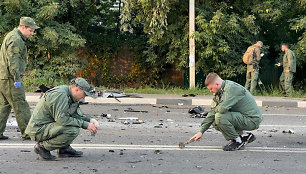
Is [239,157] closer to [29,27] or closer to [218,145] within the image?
[218,145]

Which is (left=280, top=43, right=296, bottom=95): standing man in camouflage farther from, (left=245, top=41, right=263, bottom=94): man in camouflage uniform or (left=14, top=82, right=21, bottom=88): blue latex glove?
(left=14, top=82, right=21, bottom=88): blue latex glove

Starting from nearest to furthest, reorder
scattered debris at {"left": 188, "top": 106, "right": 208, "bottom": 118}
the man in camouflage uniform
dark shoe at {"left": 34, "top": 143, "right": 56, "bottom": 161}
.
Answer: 1. dark shoe at {"left": 34, "top": 143, "right": 56, "bottom": 161}
2. scattered debris at {"left": 188, "top": 106, "right": 208, "bottom": 118}
3. the man in camouflage uniform

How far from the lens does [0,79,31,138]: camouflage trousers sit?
7773 mm

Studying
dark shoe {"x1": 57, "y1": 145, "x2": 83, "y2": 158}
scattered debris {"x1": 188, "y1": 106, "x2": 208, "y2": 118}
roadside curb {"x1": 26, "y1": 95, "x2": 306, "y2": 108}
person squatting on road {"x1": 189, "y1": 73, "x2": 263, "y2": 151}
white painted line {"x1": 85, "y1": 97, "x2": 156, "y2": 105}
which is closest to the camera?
dark shoe {"x1": 57, "y1": 145, "x2": 83, "y2": 158}

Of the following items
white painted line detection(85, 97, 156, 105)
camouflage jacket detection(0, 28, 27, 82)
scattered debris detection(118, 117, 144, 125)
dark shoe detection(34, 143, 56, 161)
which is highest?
camouflage jacket detection(0, 28, 27, 82)

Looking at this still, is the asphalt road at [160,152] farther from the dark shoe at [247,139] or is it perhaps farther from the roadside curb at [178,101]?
the roadside curb at [178,101]

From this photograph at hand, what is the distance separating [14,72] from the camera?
7.63m

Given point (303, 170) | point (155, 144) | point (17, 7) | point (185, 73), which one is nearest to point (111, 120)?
point (155, 144)

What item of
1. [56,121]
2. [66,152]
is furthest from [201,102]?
[56,121]

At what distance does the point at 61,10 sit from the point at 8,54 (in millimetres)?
11221

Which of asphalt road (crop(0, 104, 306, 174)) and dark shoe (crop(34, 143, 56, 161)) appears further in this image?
dark shoe (crop(34, 143, 56, 161))

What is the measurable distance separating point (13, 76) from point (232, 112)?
10.7ft

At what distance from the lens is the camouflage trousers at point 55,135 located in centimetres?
625

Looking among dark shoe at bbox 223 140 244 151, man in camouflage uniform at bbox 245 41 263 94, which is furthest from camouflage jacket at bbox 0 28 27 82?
man in camouflage uniform at bbox 245 41 263 94
